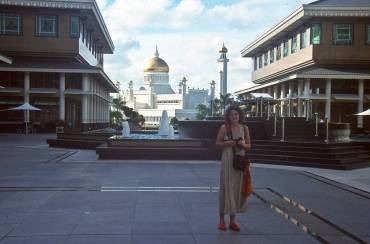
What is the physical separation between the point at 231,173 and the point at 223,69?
96281mm

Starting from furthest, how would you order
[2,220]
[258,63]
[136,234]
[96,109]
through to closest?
[258,63], [96,109], [2,220], [136,234]

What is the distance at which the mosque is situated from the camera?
109600 mm

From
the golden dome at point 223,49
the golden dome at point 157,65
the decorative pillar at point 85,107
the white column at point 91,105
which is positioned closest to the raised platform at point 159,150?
the decorative pillar at point 85,107

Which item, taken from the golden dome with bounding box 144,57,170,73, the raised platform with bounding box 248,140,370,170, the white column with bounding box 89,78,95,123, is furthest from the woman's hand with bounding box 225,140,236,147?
the golden dome with bounding box 144,57,170,73

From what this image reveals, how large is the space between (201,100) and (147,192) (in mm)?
113903

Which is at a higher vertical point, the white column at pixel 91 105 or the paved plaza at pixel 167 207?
the white column at pixel 91 105

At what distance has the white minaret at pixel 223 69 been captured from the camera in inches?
3957

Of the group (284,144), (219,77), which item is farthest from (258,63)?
(284,144)

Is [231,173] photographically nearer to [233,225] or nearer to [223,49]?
[233,225]

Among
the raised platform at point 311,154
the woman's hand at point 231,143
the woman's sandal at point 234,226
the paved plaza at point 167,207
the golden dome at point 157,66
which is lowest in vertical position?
the paved plaza at point 167,207

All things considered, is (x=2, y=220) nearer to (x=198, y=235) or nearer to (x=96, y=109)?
(x=198, y=235)

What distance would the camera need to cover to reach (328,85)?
41.2 meters

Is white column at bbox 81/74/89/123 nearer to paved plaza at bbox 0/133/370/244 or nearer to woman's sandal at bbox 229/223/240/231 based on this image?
paved plaza at bbox 0/133/370/244

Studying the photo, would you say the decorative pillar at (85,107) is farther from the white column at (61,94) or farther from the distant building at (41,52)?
the white column at (61,94)
